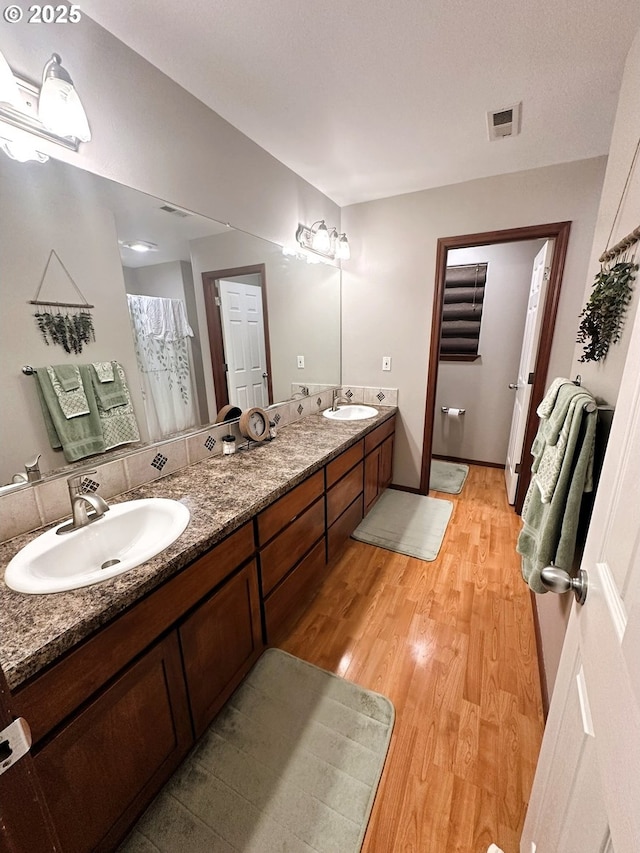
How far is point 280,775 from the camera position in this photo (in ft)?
3.86

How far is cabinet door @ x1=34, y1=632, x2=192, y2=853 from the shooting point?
0.78 m

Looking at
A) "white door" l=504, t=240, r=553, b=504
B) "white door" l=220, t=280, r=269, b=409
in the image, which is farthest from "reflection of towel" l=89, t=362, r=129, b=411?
"white door" l=504, t=240, r=553, b=504

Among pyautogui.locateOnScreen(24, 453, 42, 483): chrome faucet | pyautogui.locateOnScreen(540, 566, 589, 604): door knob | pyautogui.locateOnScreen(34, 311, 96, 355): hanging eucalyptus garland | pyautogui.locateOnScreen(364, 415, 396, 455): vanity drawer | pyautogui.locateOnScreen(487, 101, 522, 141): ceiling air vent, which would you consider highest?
pyautogui.locateOnScreen(487, 101, 522, 141): ceiling air vent

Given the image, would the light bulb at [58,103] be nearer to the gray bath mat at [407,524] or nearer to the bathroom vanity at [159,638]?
the bathroom vanity at [159,638]

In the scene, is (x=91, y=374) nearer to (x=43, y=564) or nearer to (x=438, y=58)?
(x=43, y=564)

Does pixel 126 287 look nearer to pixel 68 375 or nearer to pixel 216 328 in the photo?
pixel 68 375

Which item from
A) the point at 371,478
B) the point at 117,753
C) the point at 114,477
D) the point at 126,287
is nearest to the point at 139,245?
the point at 126,287

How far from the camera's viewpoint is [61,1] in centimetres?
110

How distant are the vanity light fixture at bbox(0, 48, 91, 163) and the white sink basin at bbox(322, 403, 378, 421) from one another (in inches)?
81.2

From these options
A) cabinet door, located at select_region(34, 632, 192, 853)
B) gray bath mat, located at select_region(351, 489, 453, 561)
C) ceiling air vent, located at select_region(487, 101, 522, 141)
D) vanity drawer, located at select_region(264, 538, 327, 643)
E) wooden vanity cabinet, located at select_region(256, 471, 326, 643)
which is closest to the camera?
cabinet door, located at select_region(34, 632, 192, 853)

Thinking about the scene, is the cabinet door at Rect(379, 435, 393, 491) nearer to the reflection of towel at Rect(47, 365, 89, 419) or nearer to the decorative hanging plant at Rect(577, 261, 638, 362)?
the decorative hanging plant at Rect(577, 261, 638, 362)

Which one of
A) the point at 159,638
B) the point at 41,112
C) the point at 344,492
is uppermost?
the point at 41,112

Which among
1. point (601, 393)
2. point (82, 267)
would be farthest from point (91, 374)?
point (601, 393)

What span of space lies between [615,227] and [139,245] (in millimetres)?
1797
